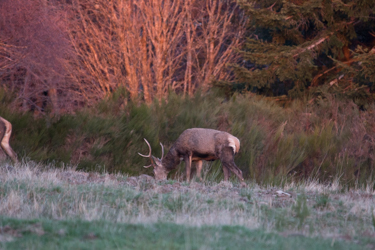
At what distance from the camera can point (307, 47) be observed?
16.9m

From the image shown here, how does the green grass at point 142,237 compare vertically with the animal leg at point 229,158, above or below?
above

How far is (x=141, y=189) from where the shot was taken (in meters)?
7.38

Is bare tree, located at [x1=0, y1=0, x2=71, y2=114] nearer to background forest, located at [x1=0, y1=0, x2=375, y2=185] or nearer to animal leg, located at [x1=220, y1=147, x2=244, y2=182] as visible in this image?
background forest, located at [x1=0, y1=0, x2=375, y2=185]

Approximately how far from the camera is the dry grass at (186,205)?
5340 millimetres

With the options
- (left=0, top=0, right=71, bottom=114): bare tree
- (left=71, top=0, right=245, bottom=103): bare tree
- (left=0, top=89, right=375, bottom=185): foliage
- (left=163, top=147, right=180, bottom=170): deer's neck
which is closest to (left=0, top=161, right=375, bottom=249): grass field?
(left=163, top=147, right=180, bottom=170): deer's neck

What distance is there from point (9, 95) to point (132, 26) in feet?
21.3

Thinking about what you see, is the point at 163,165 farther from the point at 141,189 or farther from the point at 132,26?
the point at 132,26

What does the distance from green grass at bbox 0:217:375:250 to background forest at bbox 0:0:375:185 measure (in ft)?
20.3

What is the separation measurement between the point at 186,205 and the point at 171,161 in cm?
540

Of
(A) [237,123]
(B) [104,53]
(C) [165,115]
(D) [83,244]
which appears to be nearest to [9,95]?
(C) [165,115]

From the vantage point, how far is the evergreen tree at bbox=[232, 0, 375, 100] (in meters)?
16.0

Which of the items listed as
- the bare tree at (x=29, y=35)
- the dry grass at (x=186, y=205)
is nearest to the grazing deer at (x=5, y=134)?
the dry grass at (x=186, y=205)

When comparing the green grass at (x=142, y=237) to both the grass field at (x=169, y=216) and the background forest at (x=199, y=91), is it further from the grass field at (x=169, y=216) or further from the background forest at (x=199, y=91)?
the background forest at (x=199, y=91)

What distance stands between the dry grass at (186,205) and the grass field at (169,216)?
12 millimetres
